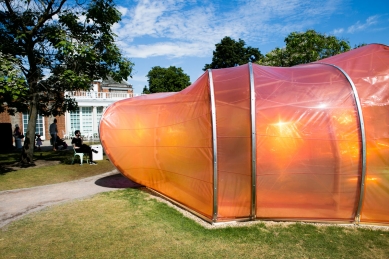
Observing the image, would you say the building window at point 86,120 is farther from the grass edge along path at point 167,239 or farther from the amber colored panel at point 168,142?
the grass edge along path at point 167,239

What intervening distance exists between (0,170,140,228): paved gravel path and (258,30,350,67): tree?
14745 millimetres

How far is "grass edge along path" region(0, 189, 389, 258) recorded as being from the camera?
488cm

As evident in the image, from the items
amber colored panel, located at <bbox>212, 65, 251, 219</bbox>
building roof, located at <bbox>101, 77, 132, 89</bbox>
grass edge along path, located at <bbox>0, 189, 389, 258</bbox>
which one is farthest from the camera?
building roof, located at <bbox>101, 77, 132, 89</bbox>

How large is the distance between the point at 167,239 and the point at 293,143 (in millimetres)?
3201

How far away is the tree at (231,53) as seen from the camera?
4862 centimetres

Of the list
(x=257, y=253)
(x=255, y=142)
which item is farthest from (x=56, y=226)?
(x=255, y=142)

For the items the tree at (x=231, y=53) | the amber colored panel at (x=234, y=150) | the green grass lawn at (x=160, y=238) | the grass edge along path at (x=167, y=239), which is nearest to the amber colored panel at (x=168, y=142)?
the amber colored panel at (x=234, y=150)

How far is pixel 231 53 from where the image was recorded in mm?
48625

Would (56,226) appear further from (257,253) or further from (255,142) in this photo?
(255,142)

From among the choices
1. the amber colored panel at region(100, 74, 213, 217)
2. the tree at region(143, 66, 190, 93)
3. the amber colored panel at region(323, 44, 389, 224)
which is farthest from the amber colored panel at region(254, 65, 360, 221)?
the tree at region(143, 66, 190, 93)

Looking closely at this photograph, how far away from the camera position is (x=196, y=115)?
6.41 m

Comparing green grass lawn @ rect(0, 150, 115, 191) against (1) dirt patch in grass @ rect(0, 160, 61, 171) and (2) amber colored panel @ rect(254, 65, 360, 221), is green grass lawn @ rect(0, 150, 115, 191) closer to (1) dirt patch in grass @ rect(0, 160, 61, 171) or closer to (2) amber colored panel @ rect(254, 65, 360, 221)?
(1) dirt patch in grass @ rect(0, 160, 61, 171)

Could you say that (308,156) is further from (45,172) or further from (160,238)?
(45,172)

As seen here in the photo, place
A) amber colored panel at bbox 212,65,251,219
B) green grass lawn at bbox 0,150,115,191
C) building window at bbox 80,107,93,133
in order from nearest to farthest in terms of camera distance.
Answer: amber colored panel at bbox 212,65,251,219
green grass lawn at bbox 0,150,115,191
building window at bbox 80,107,93,133
